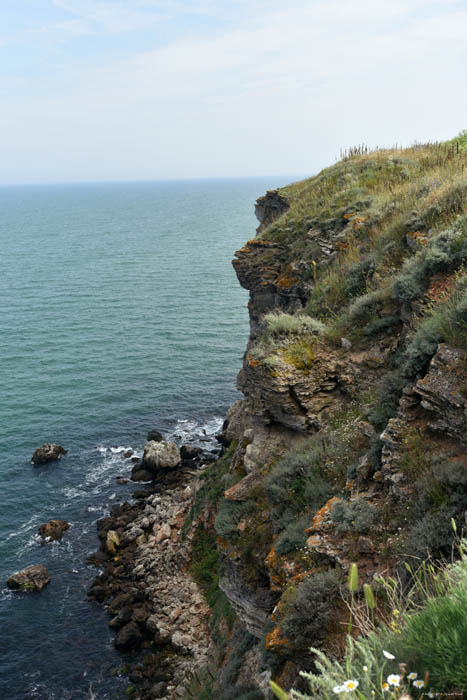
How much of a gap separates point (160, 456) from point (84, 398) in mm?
13280

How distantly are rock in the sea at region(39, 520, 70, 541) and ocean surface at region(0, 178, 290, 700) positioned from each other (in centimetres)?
45

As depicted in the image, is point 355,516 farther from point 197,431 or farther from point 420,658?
point 197,431

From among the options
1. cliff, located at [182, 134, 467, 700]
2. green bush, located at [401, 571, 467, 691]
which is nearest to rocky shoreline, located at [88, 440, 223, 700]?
cliff, located at [182, 134, 467, 700]

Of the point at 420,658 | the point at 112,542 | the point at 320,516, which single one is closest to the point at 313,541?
the point at 320,516

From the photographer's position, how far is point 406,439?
328 inches

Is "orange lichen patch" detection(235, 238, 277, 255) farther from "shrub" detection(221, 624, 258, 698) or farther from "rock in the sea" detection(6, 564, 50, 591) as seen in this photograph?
"rock in the sea" detection(6, 564, 50, 591)

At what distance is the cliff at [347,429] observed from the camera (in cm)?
754

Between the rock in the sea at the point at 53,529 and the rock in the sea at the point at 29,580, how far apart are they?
115 inches

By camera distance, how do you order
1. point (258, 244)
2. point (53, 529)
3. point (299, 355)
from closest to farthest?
point (299, 355)
point (258, 244)
point (53, 529)

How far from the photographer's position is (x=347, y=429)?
437 inches

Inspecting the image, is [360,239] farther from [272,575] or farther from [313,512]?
[272,575]

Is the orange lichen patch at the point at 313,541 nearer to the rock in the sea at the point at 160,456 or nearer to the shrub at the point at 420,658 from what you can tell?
the shrub at the point at 420,658

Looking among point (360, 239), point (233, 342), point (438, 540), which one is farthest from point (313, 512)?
point (233, 342)

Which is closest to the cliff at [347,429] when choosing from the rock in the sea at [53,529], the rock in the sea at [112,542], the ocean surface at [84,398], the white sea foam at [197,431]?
the ocean surface at [84,398]
